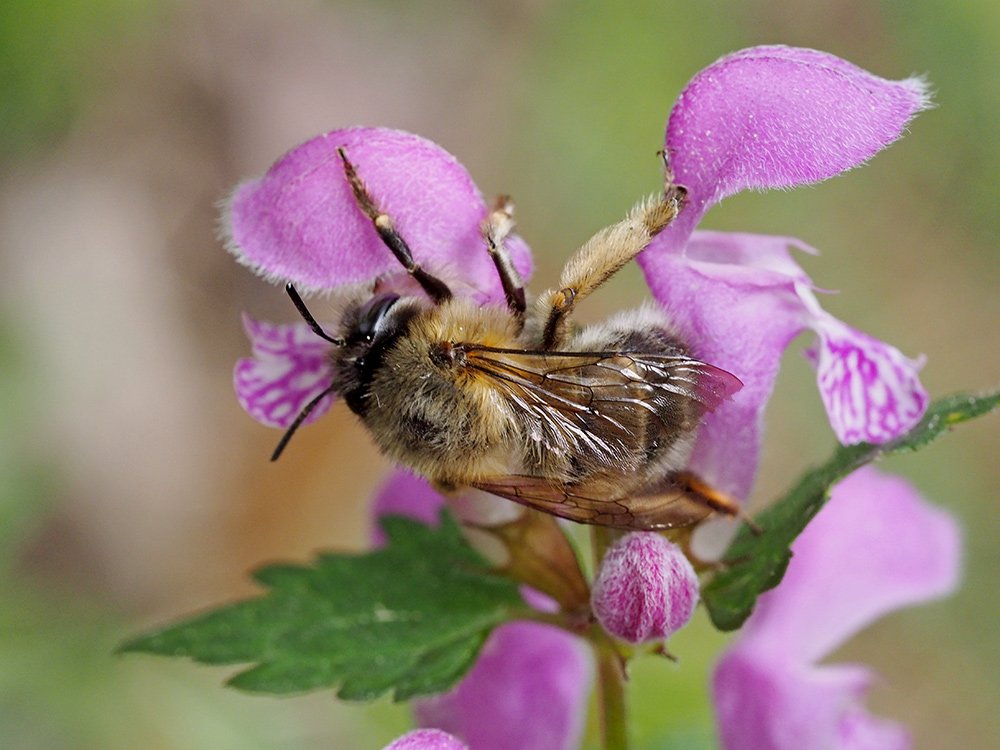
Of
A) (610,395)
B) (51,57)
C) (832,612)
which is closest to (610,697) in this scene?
(610,395)

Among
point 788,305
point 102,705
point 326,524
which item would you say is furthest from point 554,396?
point 326,524

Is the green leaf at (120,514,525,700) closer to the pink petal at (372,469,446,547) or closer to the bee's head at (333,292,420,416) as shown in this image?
the pink petal at (372,469,446,547)

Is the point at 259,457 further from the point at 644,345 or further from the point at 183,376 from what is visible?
the point at 644,345

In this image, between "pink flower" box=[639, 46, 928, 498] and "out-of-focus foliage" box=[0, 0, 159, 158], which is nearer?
"pink flower" box=[639, 46, 928, 498]

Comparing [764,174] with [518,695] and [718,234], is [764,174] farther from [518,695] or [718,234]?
[518,695]

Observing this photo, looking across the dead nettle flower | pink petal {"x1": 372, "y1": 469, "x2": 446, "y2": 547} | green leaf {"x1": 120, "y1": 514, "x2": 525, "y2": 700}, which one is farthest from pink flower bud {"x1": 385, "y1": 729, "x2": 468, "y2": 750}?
pink petal {"x1": 372, "y1": 469, "x2": 446, "y2": 547}

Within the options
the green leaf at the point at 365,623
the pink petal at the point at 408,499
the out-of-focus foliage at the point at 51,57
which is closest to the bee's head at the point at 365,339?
the green leaf at the point at 365,623

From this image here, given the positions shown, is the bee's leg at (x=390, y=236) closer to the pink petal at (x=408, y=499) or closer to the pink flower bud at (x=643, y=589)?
the pink flower bud at (x=643, y=589)

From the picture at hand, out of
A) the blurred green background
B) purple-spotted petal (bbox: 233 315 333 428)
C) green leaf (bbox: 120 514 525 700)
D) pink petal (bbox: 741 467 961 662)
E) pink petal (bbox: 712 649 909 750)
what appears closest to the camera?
green leaf (bbox: 120 514 525 700)
